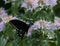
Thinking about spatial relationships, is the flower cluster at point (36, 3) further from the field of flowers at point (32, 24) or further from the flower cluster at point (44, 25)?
the flower cluster at point (44, 25)

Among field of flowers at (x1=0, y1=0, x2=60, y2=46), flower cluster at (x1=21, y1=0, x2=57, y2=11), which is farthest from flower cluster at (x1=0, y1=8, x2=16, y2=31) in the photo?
flower cluster at (x1=21, y1=0, x2=57, y2=11)

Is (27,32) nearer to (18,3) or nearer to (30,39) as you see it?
(30,39)

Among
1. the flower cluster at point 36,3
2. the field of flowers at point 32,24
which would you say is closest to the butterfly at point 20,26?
the field of flowers at point 32,24

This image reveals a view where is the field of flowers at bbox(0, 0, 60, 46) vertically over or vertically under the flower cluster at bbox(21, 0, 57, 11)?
under

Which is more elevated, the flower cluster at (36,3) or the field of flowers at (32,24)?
the flower cluster at (36,3)

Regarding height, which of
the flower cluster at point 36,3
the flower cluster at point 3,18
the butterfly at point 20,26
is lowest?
the butterfly at point 20,26

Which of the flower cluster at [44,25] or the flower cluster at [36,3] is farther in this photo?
the flower cluster at [36,3]

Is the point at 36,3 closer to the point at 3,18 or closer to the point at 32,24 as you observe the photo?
the point at 32,24

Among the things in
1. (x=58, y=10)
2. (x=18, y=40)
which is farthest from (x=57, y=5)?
(x=18, y=40)

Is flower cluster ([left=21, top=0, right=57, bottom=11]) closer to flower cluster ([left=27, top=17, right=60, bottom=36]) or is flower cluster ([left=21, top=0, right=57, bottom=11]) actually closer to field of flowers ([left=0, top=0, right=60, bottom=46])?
field of flowers ([left=0, top=0, right=60, bottom=46])
